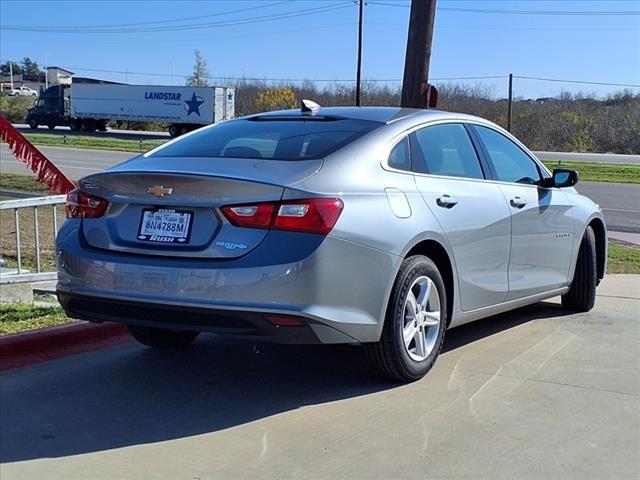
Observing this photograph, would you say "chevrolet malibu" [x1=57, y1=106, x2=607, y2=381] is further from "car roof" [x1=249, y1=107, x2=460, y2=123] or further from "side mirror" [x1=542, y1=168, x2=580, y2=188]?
"side mirror" [x1=542, y1=168, x2=580, y2=188]

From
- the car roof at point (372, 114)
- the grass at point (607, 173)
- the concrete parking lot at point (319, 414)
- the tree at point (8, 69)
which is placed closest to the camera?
the concrete parking lot at point (319, 414)

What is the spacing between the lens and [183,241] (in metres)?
4.32

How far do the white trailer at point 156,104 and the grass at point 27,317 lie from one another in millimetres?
44547

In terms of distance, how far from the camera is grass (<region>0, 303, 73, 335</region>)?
5.78m

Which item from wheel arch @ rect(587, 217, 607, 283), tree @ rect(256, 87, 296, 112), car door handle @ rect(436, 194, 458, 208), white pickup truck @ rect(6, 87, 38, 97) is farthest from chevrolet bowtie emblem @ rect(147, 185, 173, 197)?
white pickup truck @ rect(6, 87, 38, 97)

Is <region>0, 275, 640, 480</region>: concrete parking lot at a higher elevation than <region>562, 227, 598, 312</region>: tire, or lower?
lower

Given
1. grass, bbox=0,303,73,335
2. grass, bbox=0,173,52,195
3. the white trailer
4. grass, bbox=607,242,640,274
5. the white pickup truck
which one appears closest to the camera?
grass, bbox=0,303,73,335

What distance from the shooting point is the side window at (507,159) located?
6074 mm

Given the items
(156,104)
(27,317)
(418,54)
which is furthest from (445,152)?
(156,104)

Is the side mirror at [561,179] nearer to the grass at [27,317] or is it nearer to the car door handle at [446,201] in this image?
the car door handle at [446,201]

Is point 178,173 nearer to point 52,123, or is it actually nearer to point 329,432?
point 329,432

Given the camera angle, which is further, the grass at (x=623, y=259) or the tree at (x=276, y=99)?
the tree at (x=276, y=99)

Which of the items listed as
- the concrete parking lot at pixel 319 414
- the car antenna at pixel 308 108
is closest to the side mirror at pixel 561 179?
the concrete parking lot at pixel 319 414

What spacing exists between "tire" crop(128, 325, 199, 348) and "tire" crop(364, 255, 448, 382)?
1.56 metres
